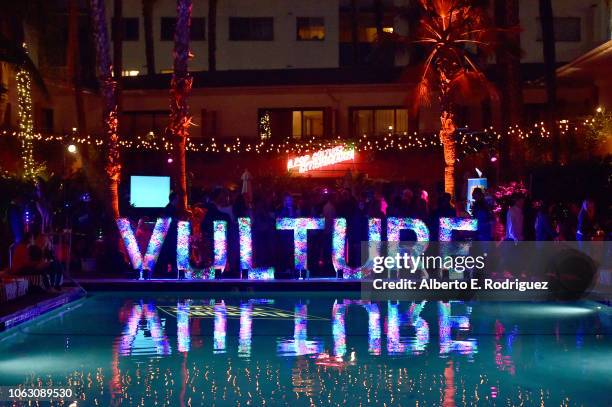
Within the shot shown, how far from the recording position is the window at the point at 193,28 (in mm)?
55406

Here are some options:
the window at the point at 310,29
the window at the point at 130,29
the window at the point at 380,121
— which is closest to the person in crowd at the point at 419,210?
the window at the point at 380,121

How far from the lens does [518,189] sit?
997 inches

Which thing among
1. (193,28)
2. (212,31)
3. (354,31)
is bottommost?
(212,31)

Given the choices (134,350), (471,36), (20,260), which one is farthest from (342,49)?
(134,350)

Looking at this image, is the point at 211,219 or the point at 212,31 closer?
the point at 211,219

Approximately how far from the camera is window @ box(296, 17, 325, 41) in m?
55.8

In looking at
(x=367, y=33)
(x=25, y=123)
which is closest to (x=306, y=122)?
(x=25, y=123)

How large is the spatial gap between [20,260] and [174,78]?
8.39 metres

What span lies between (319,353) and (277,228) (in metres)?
8.45

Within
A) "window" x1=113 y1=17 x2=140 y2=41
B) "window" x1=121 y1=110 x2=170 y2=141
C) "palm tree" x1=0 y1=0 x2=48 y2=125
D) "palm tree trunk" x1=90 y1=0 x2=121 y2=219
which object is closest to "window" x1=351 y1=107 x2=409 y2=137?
"window" x1=121 y1=110 x2=170 y2=141

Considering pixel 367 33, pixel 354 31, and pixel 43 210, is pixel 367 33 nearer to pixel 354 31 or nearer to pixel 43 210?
pixel 354 31

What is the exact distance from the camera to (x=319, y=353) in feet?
40.5

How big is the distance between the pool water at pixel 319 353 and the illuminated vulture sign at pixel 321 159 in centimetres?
2004

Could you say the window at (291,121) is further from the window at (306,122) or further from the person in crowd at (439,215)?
the person in crowd at (439,215)
